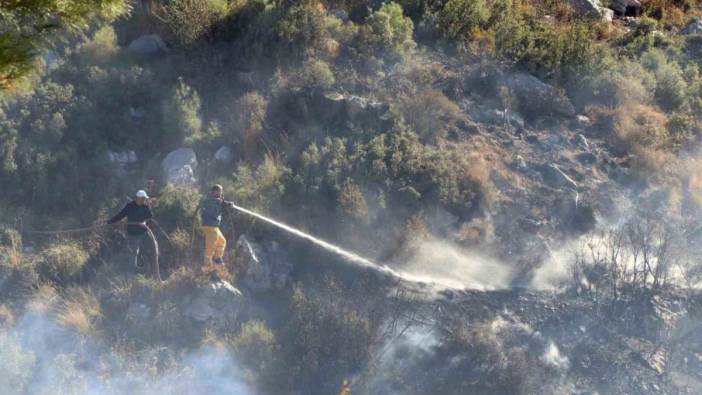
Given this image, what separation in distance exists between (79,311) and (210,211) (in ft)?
7.62

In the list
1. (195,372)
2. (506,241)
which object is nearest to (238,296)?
(195,372)

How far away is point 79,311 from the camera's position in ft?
35.5

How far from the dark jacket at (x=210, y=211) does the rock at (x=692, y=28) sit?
13323 millimetres

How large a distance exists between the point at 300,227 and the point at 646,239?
223 inches

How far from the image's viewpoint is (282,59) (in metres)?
14.6

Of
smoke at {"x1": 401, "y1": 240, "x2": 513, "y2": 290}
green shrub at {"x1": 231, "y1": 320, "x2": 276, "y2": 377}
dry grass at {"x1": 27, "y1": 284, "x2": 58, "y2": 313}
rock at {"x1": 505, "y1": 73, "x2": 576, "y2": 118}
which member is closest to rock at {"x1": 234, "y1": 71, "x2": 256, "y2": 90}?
smoke at {"x1": 401, "y1": 240, "x2": 513, "y2": 290}

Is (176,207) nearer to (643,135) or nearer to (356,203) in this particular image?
(356,203)

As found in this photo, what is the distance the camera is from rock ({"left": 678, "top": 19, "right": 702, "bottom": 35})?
1881 centimetres

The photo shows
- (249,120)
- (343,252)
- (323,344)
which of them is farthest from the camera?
(249,120)

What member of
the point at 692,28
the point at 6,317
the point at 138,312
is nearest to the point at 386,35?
the point at 138,312

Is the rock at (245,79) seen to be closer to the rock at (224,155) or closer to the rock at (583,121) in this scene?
the rock at (224,155)

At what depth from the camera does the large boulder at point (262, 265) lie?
11398 mm

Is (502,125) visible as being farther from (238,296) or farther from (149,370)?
(149,370)

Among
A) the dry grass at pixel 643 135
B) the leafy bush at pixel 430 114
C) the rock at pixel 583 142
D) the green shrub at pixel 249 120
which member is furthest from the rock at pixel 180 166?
the dry grass at pixel 643 135
